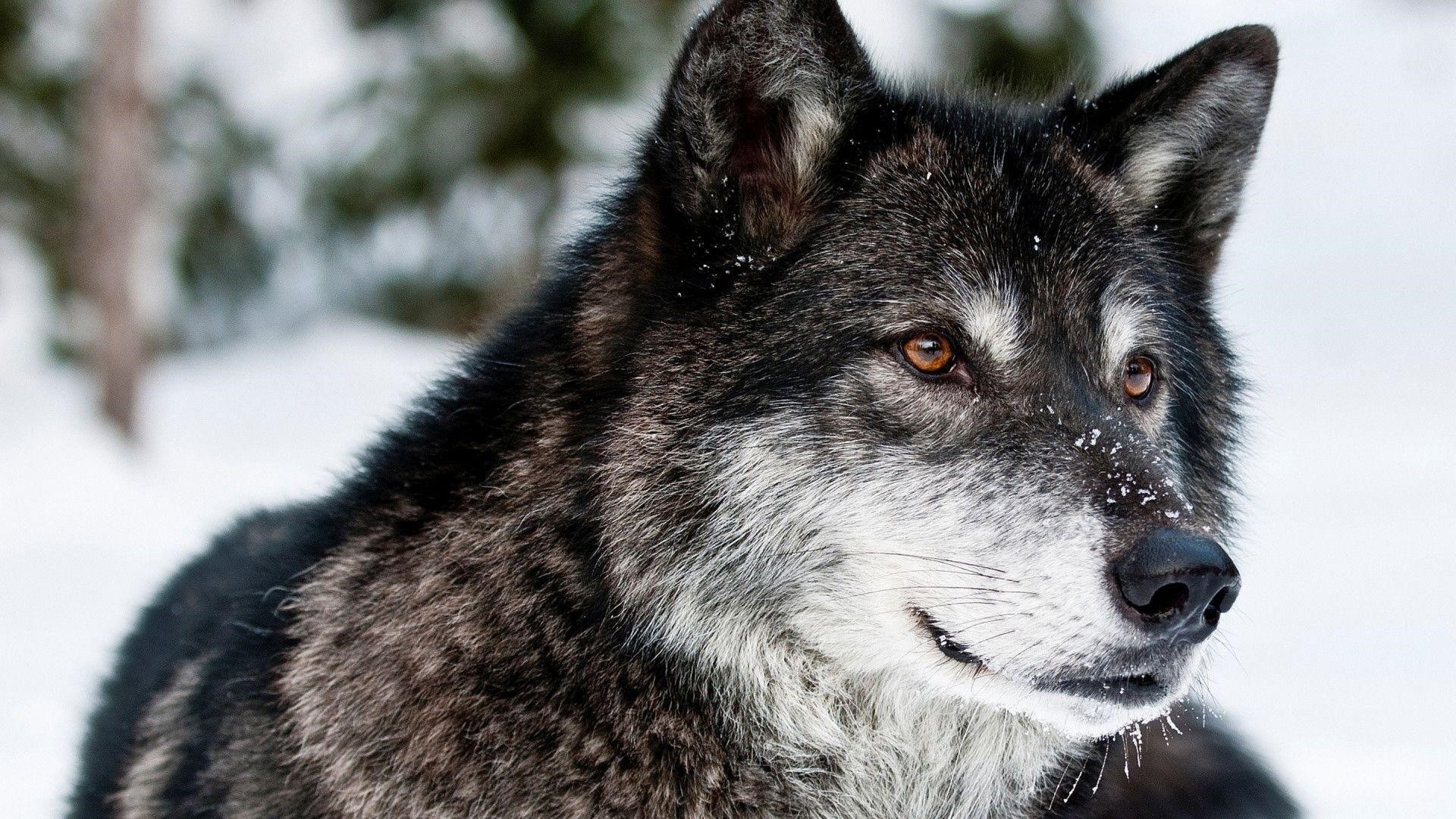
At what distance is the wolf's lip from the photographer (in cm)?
253

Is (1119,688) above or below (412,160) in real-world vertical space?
above

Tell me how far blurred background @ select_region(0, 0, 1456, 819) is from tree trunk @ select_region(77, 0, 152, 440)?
0.09 feet

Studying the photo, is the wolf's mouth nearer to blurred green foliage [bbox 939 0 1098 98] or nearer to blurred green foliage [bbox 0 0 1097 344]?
blurred green foliage [bbox 0 0 1097 344]


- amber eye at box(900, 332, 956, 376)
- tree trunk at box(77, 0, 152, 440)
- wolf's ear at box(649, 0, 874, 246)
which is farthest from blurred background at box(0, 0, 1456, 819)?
amber eye at box(900, 332, 956, 376)

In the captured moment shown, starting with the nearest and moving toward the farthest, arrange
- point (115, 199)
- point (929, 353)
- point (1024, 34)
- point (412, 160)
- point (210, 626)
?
point (929, 353) → point (210, 626) → point (115, 199) → point (412, 160) → point (1024, 34)

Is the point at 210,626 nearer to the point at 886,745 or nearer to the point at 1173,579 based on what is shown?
the point at 886,745

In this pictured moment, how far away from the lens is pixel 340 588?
301 cm

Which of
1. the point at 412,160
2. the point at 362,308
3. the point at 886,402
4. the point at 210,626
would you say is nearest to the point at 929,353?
the point at 886,402

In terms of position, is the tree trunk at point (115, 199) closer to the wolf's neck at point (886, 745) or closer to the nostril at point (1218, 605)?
the wolf's neck at point (886, 745)

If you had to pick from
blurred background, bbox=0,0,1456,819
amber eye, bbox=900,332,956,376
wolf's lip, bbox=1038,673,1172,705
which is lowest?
blurred background, bbox=0,0,1456,819

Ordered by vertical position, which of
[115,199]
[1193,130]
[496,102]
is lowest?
[115,199]

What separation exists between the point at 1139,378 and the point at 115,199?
11.1 meters

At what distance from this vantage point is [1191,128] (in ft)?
11.0

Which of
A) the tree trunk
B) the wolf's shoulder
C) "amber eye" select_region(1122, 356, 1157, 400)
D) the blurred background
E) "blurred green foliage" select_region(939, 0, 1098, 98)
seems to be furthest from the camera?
"blurred green foliage" select_region(939, 0, 1098, 98)
